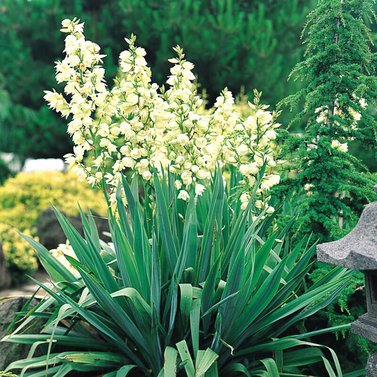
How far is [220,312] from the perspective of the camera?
3.00 metres

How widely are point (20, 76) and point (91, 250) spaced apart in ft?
26.7

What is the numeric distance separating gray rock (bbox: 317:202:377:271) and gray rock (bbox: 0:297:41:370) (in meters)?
1.65

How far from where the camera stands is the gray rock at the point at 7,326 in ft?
11.5

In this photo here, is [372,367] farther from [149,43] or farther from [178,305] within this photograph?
[149,43]

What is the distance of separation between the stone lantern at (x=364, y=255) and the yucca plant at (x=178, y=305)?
12.6 inches

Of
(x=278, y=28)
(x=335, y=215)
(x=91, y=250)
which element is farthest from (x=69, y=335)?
(x=278, y=28)

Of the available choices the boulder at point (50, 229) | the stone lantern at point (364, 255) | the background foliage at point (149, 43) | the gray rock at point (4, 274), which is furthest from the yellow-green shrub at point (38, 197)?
the stone lantern at point (364, 255)

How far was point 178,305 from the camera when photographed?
3.15m

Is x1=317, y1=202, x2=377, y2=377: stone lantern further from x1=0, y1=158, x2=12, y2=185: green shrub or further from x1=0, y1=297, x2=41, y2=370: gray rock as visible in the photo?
x1=0, y1=158, x2=12, y2=185: green shrub

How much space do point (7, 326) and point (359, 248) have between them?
1995mm

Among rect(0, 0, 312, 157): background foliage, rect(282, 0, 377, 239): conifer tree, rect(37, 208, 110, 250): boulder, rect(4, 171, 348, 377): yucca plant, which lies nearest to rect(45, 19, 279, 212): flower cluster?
rect(4, 171, 348, 377): yucca plant

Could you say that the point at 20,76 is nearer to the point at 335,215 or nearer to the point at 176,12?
the point at 176,12

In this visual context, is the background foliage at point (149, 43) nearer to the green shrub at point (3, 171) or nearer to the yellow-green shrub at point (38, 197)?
the green shrub at point (3, 171)

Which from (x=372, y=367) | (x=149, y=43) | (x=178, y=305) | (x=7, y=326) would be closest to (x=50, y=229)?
(x=149, y=43)
